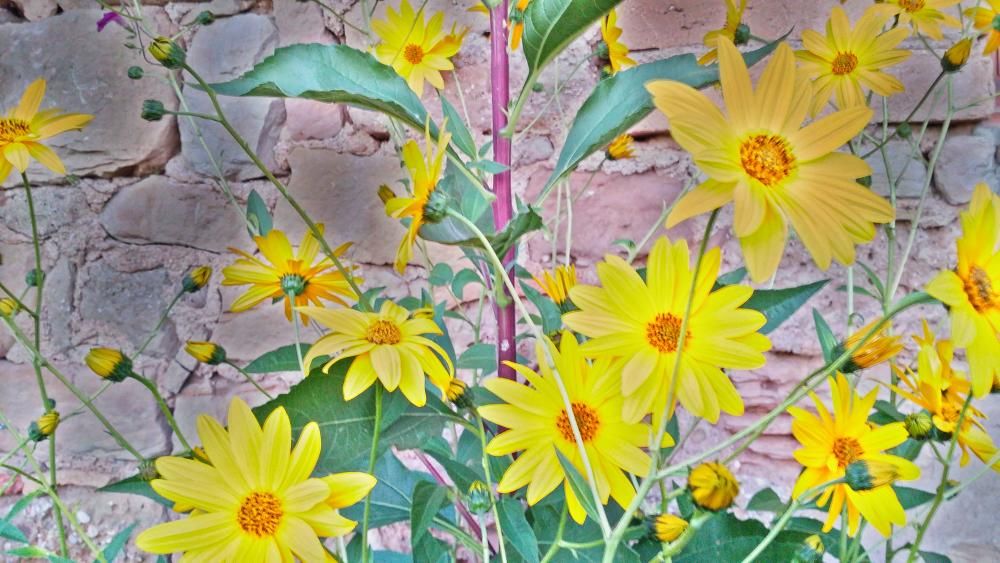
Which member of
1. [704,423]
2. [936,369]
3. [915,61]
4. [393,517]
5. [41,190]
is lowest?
[393,517]

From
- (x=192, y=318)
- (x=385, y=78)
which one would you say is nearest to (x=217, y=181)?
(x=192, y=318)

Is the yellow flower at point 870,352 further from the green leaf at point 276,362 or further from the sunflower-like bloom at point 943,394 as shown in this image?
the green leaf at point 276,362

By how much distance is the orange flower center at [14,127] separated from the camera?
603mm

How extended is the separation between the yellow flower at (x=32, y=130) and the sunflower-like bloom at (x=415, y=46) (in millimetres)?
299

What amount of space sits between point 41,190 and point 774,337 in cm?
103

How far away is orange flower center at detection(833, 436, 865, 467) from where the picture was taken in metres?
0.47

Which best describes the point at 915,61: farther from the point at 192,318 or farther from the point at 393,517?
the point at 192,318

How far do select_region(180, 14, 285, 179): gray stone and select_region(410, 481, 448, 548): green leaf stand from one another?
62 cm

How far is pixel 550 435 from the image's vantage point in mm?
434

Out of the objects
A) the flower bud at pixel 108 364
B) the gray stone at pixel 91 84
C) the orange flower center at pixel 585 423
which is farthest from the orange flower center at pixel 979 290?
the gray stone at pixel 91 84

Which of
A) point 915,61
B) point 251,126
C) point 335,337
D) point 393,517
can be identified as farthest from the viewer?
point 251,126

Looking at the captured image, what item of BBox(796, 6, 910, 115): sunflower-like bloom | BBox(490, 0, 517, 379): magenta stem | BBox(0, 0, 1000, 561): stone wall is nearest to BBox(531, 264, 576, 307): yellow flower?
BBox(490, 0, 517, 379): magenta stem

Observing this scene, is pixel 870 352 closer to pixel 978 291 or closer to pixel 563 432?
pixel 978 291

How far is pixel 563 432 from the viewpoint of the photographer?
17.2 inches
